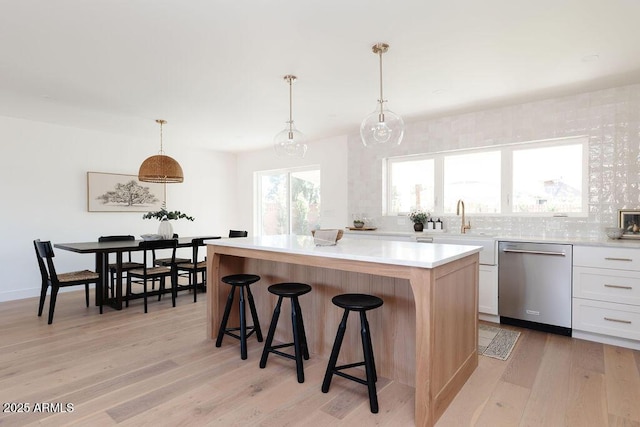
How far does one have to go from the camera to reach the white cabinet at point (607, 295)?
295cm

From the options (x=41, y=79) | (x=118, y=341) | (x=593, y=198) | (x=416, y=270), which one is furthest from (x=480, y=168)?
(x=41, y=79)

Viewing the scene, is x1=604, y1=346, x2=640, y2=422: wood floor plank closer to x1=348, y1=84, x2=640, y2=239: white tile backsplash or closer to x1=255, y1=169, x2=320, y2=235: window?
x1=348, y1=84, x2=640, y2=239: white tile backsplash

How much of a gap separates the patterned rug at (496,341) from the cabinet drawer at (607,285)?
0.70 meters

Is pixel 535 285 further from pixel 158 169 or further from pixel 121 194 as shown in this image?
pixel 121 194

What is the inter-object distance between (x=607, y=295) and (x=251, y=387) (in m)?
3.08

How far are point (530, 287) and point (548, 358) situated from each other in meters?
0.81

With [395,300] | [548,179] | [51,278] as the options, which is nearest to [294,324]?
[395,300]

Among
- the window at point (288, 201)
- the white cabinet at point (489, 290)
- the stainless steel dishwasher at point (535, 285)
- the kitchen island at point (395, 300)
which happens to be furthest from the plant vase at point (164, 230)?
the stainless steel dishwasher at point (535, 285)

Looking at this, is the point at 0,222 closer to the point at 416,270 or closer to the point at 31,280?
the point at 31,280

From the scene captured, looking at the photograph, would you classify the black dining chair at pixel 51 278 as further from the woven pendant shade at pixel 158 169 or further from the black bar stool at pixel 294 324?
the black bar stool at pixel 294 324

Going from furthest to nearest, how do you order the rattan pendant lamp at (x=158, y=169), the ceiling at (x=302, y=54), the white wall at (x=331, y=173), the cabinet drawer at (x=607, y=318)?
the white wall at (x=331, y=173) → the rattan pendant lamp at (x=158, y=169) → the cabinet drawer at (x=607, y=318) → the ceiling at (x=302, y=54)

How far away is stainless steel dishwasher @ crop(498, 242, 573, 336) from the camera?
3240 millimetres

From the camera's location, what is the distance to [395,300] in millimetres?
2400

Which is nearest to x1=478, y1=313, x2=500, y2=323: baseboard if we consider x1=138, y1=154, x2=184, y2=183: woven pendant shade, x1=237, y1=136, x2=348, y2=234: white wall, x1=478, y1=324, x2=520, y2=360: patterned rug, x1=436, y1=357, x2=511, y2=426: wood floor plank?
x1=478, y1=324, x2=520, y2=360: patterned rug
